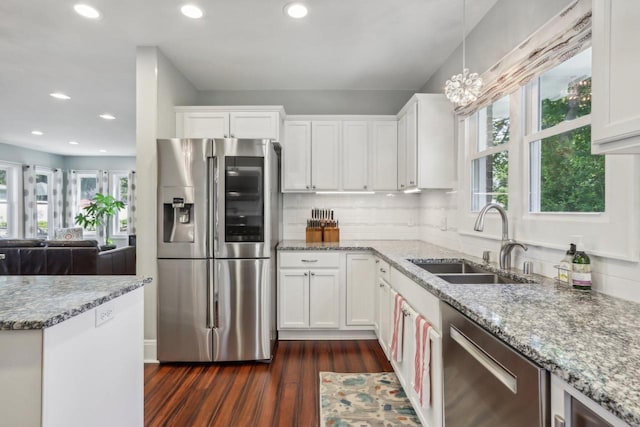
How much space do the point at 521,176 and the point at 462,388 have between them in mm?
1311

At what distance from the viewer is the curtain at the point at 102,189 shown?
822 centimetres

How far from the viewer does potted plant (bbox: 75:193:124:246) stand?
775 cm

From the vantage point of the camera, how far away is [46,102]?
4266 millimetres

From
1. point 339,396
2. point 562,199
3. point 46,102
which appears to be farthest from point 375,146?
point 46,102

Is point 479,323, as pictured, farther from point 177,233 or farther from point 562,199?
point 177,233

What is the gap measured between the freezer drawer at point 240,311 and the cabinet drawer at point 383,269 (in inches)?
38.9

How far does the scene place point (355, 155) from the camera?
11.6 feet

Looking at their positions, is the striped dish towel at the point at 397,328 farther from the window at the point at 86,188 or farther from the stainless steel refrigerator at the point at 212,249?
the window at the point at 86,188

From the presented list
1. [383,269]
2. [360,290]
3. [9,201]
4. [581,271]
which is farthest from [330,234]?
[9,201]

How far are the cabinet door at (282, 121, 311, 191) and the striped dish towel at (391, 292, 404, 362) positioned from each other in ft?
5.49

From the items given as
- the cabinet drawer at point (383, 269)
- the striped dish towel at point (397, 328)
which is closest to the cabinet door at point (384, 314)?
the cabinet drawer at point (383, 269)

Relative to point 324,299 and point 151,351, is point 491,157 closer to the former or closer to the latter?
point 324,299

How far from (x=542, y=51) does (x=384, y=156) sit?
1.88m

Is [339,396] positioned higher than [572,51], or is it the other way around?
[572,51]
